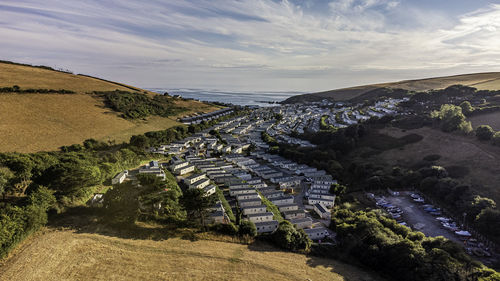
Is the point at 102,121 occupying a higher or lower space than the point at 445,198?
higher

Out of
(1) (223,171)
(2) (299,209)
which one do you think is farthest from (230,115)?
(2) (299,209)

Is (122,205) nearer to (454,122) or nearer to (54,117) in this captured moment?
(54,117)

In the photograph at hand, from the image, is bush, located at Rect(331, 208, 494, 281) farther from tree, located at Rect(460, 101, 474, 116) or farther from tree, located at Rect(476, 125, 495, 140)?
tree, located at Rect(460, 101, 474, 116)

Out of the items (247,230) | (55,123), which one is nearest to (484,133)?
(247,230)

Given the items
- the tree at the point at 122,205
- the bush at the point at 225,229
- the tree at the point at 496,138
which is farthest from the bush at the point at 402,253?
the tree at the point at 496,138

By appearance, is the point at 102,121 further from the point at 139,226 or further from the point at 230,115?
the point at 230,115

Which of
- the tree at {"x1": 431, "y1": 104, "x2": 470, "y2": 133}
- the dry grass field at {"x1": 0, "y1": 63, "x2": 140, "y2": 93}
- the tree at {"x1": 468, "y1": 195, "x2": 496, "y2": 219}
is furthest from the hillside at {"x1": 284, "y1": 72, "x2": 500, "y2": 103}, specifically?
the dry grass field at {"x1": 0, "y1": 63, "x2": 140, "y2": 93}
